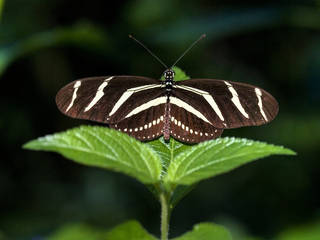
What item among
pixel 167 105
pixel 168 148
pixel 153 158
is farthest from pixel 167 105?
pixel 153 158

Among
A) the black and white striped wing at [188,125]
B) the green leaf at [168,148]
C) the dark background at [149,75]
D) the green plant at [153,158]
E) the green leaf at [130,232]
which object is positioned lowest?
the green leaf at [130,232]

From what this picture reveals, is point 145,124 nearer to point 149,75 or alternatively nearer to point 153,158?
point 153,158

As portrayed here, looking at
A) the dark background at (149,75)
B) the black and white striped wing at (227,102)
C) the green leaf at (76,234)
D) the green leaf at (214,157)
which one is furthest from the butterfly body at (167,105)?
the dark background at (149,75)

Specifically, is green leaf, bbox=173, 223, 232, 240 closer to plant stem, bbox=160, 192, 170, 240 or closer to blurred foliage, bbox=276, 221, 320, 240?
plant stem, bbox=160, 192, 170, 240

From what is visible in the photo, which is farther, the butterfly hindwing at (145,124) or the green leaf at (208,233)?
the butterfly hindwing at (145,124)

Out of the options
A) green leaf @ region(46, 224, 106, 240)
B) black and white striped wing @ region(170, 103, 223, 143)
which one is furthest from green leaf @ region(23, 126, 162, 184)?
green leaf @ region(46, 224, 106, 240)

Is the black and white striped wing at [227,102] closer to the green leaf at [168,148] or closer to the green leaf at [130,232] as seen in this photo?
the green leaf at [168,148]

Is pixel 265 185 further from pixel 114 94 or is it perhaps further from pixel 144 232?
pixel 144 232
